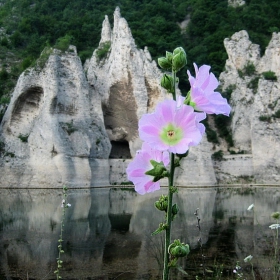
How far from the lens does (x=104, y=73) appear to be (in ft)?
153

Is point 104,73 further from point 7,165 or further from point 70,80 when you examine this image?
point 7,165

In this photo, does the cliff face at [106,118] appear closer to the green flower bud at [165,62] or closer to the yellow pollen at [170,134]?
the green flower bud at [165,62]

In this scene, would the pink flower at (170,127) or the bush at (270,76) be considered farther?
the bush at (270,76)

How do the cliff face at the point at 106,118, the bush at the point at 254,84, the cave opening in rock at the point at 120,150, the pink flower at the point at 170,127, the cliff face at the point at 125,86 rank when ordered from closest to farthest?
1. the pink flower at the point at 170,127
2. the cliff face at the point at 106,118
3. the cliff face at the point at 125,86
4. the cave opening in rock at the point at 120,150
5. the bush at the point at 254,84

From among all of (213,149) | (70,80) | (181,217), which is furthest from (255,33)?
(181,217)

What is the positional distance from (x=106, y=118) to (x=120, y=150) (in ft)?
12.4

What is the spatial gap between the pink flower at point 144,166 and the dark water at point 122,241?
4432 mm

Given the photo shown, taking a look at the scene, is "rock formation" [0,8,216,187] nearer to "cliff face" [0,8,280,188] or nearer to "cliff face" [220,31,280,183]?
"cliff face" [0,8,280,188]

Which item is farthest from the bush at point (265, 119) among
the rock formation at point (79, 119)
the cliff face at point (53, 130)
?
the cliff face at point (53, 130)

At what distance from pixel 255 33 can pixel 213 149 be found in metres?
20.1

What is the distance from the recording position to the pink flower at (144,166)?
2.07m

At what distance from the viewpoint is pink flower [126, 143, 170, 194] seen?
2066 mm

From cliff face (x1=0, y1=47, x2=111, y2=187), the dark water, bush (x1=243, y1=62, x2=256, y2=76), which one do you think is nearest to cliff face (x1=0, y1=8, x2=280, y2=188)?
cliff face (x1=0, y1=47, x2=111, y2=187)

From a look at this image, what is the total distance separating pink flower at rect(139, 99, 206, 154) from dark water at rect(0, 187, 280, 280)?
467cm
